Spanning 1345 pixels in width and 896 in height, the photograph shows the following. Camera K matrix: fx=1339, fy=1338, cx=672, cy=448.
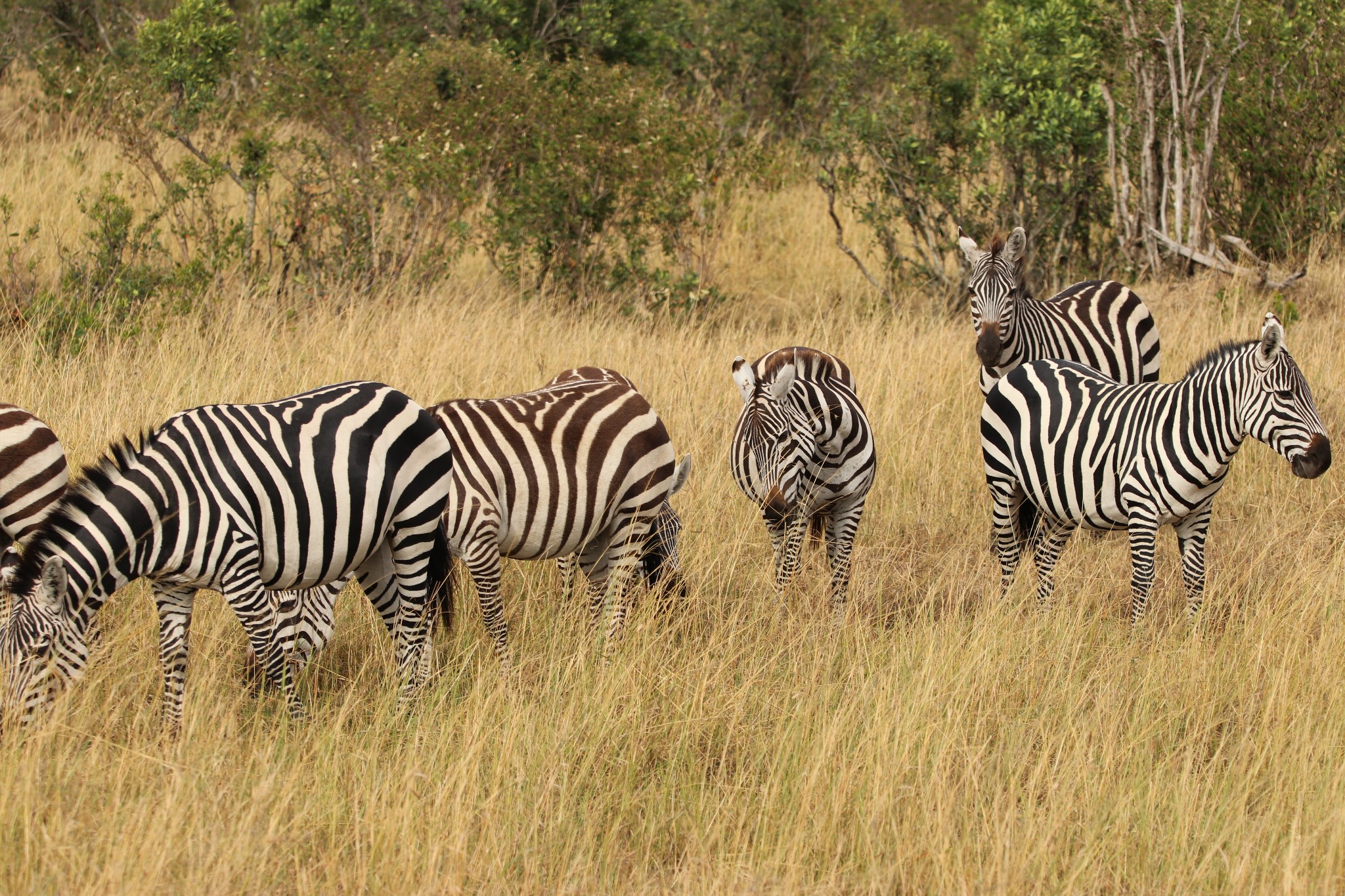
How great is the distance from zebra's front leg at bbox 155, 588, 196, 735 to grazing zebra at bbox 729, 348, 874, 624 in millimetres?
2210

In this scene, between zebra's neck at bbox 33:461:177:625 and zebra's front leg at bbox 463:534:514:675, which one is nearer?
zebra's neck at bbox 33:461:177:625

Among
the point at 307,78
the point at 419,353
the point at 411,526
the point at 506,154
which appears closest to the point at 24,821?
the point at 411,526

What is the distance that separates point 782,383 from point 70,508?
2.67 meters

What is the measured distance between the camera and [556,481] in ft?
16.6

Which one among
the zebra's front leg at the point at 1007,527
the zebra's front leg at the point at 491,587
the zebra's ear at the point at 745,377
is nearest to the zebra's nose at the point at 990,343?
the zebra's front leg at the point at 1007,527

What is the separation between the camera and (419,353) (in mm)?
8172

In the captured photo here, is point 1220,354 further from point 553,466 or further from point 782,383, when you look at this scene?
point 553,466

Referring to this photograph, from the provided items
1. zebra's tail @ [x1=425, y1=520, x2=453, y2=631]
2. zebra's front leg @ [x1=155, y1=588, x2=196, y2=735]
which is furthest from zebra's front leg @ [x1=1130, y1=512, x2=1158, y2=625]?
zebra's front leg @ [x1=155, y1=588, x2=196, y2=735]

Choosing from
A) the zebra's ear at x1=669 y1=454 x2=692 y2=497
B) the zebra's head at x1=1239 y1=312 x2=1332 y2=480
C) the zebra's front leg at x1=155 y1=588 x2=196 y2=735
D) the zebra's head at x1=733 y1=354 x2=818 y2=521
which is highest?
the zebra's head at x1=1239 y1=312 x2=1332 y2=480

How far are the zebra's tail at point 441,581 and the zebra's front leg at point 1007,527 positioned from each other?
2454 mm

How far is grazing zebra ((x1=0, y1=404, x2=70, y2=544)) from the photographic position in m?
4.68

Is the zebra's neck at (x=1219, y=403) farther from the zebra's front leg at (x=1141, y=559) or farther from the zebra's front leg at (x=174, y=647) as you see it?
the zebra's front leg at (x=174, y=647)

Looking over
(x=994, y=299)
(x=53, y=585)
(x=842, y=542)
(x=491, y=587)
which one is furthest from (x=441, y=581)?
(x=994, y=299)

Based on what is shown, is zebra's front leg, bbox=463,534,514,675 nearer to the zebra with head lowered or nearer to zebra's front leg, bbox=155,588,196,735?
the zebra with head lowered
